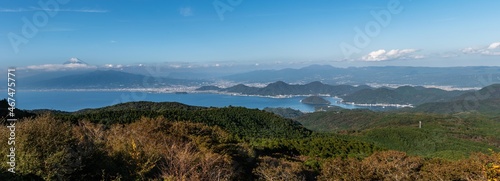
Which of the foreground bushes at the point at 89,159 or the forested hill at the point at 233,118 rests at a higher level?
the foreground bushes at the point at 89,159

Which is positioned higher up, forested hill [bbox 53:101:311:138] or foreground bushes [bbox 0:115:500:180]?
foreground bushes [bbox 0:115:500:180]

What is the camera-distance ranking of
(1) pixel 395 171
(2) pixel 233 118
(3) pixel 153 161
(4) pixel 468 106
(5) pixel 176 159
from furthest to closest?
(4) pixel 468 106, (2) pixel 233 118, (1) pixel 395 171, (5) pixel 176 159, (3) pixel 153 161

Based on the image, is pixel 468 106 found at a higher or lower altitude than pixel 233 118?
lower

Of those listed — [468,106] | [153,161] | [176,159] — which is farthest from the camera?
[468,106]

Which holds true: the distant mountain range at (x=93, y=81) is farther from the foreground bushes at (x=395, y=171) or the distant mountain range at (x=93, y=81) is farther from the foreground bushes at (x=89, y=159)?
the foreground bushes at (x=395, y=171)

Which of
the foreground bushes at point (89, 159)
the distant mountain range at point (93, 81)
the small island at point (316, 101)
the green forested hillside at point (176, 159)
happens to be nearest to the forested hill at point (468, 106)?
the small island at point (316, 101)

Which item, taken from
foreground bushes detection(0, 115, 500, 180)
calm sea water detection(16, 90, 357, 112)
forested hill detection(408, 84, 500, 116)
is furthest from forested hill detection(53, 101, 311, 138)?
forested hill detection(408, 84, 500, 116)

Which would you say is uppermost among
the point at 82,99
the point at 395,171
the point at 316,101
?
the point at 395,171

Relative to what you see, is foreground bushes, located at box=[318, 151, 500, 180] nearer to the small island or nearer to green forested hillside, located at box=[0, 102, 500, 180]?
green forested hillside, located at box=[0, 102, 500, 180]

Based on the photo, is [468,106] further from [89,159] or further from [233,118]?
[89,159]

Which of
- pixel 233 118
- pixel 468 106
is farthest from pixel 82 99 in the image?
pixel 468 106

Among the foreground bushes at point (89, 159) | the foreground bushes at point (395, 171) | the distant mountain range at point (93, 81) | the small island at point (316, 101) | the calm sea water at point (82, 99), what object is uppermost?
the distant mountain range at point (93, 81)

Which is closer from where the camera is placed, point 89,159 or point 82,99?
point 89,159
